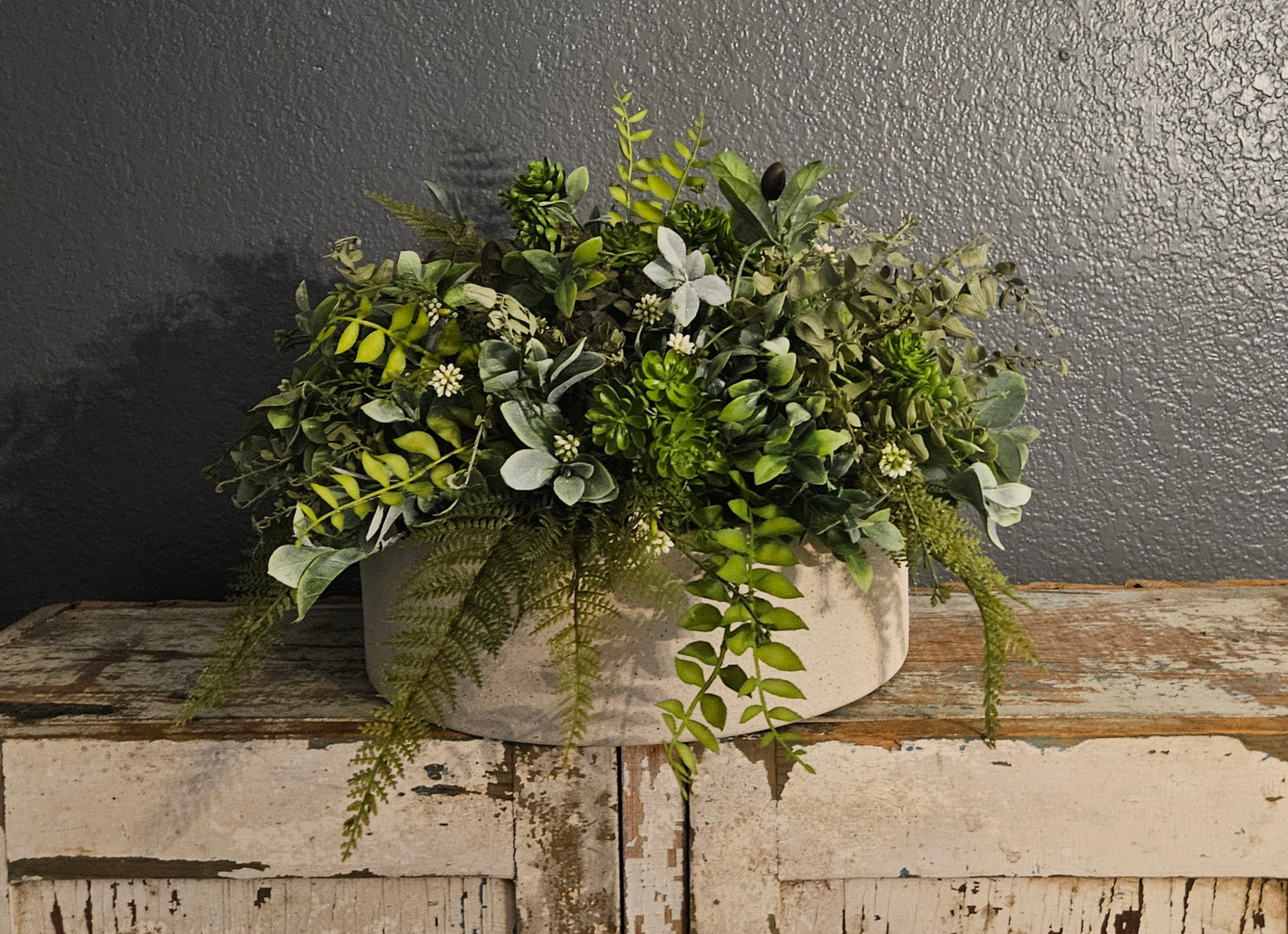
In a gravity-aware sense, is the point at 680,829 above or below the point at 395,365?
below

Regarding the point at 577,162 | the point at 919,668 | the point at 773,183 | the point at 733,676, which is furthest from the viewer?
the point at 577,162

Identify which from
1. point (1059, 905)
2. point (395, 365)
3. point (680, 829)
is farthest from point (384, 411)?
point (1059, 905)

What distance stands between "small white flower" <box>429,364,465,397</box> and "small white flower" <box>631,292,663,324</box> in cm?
12

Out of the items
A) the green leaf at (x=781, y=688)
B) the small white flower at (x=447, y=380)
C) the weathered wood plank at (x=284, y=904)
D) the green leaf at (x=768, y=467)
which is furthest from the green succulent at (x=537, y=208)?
the weathered wood plank at (x=284, y=904)

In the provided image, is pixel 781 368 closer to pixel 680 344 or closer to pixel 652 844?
pixel 680 344

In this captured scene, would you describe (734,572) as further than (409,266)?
No

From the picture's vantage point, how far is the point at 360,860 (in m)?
0.60

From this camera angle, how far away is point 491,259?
0.63 meters

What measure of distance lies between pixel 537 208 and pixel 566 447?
0.18 m

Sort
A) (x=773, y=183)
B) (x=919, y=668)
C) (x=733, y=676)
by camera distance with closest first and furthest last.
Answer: (x=733, y=676)
(x=773, y=183)
(x=919, y=668)

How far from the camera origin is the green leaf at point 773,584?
0.48m

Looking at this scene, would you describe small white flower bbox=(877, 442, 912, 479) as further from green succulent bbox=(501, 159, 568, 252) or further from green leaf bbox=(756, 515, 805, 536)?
green succulent bbox=(501, 159, 568, 252)

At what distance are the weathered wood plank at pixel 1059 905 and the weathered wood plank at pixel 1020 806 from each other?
0.02 metres

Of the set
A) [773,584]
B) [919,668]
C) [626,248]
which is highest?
[626,248]
